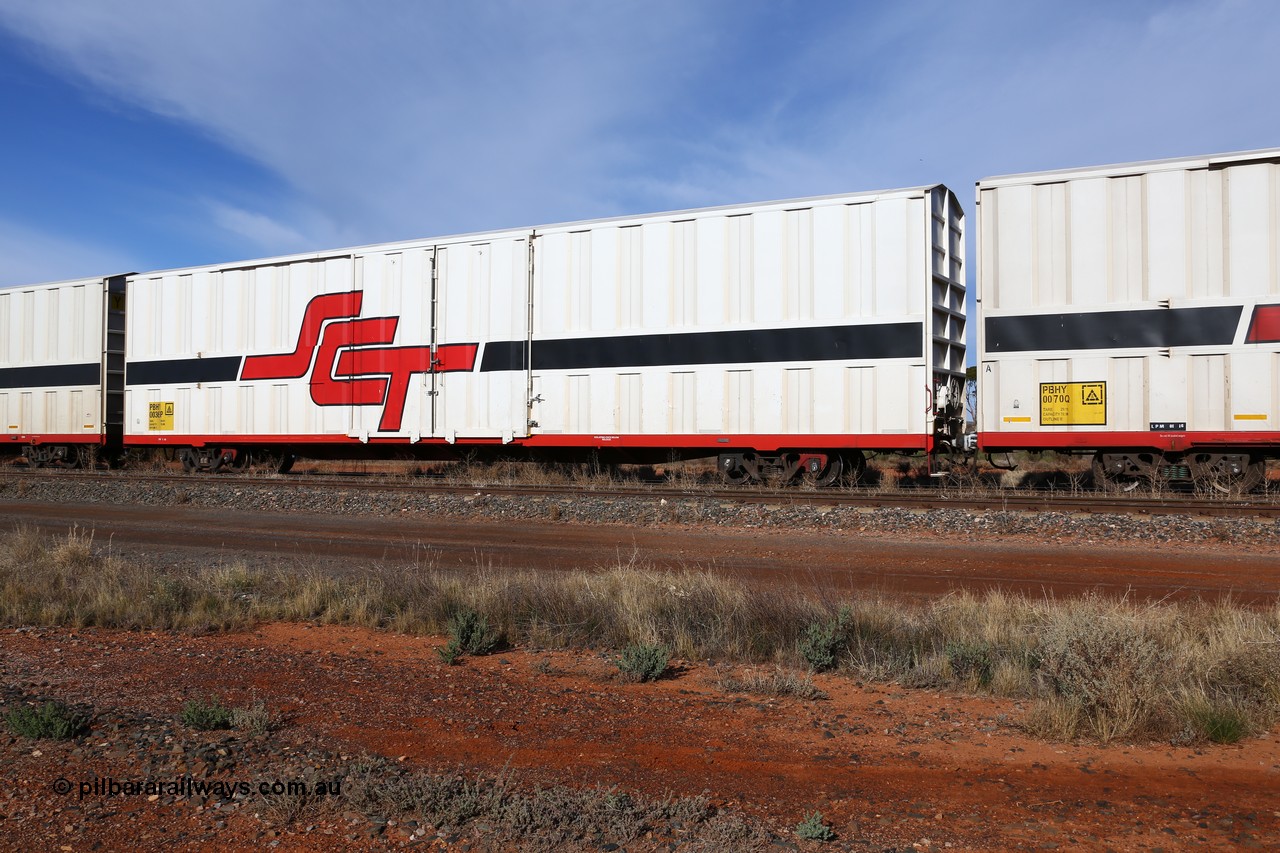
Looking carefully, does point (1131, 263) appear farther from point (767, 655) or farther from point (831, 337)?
point (767, 655)

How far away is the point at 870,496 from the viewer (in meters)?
13.2

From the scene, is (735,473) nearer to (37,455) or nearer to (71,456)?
(71,456)

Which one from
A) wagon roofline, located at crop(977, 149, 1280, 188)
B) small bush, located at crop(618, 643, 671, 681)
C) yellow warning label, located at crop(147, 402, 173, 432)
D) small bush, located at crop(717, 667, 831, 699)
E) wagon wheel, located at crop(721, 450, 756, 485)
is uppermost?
wagon roofline, located at crop(977, 149, 1280, 188)

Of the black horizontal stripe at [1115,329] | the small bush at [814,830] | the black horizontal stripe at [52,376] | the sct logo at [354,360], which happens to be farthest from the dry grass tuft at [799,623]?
the black horizontal stripe at [52,376]

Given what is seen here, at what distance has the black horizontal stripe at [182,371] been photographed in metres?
19.5

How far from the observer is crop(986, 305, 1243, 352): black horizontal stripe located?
12.3m

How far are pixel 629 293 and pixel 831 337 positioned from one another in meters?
3.84

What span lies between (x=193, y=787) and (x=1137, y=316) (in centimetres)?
1346

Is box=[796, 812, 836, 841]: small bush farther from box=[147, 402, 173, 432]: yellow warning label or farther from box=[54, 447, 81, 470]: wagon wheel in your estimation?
box=[54, 447, 81, 470]: wagon wheel

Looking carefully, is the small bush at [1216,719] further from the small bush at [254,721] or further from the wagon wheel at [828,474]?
the wagon wheel at [828,474]

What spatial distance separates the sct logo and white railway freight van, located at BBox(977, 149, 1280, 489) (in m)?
10.1

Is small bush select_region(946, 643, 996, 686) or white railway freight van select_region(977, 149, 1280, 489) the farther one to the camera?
white railway freight van select_region(977, 149, 1280, 489)

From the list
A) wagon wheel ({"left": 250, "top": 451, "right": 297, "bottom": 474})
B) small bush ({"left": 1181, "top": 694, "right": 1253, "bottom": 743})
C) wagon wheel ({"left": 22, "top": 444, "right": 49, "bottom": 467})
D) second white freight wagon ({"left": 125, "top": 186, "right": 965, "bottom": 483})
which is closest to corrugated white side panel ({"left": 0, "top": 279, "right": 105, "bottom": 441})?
wagon wheel ({"left": 22, "top": 444, "right": 49, "bottom": 467})

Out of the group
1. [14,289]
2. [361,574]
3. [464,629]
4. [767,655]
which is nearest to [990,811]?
[767,655]
